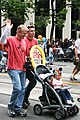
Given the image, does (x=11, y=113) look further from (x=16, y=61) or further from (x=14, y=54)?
(x=14, y=54)

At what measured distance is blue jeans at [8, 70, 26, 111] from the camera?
6.72 metres

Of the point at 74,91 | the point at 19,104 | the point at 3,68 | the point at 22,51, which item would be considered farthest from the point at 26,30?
the point at 3,68

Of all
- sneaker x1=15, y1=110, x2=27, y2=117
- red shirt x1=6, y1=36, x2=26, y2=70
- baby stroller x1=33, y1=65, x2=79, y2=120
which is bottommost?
sneaker x1=15, y1=110, x2=27, y2=117

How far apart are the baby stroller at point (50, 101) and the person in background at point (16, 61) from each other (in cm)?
36

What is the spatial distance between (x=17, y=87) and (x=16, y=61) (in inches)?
19.8

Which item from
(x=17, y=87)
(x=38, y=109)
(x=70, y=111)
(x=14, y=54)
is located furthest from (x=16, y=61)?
(x=70, y=111)

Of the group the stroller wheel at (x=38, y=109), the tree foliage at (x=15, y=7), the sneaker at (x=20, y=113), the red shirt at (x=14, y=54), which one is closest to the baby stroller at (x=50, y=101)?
the stroller wheel at (x=38, y=109)

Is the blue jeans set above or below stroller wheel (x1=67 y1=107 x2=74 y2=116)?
above

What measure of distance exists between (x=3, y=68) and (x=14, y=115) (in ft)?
31.5

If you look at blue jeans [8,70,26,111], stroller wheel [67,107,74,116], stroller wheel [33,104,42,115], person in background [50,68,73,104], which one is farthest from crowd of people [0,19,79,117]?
stroller wheel [67,107,74,116]

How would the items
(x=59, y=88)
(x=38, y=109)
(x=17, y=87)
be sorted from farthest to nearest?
(x=38, y=109)
(x=59, y=88)
(x=17, y=87)

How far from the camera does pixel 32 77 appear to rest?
7441mm

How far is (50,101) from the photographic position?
6.99m

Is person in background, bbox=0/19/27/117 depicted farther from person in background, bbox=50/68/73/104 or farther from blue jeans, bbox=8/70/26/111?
person in background, bbox=50/68/73/104
